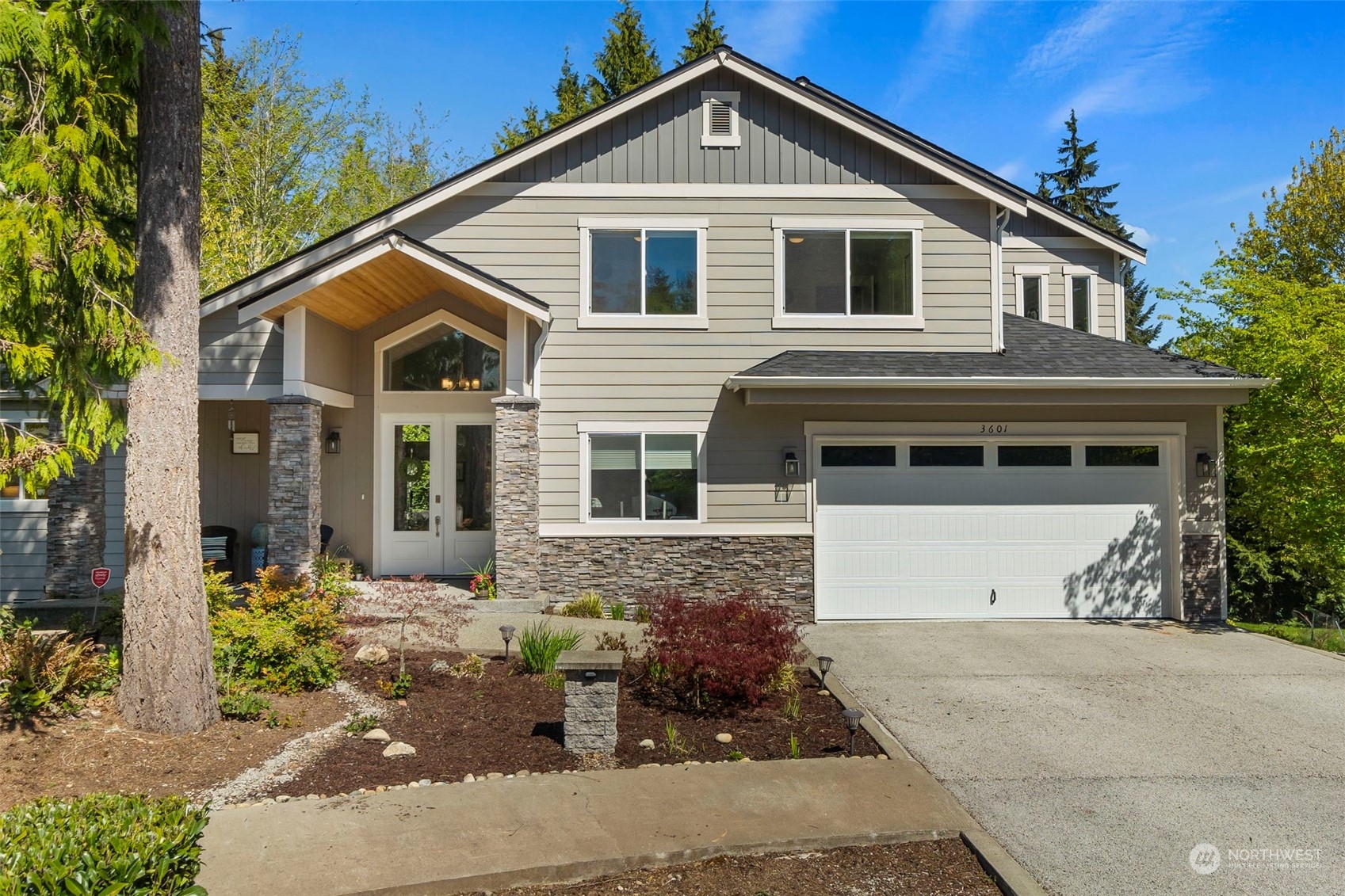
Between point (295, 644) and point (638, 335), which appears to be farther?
point (638, 335)

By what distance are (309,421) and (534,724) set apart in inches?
218

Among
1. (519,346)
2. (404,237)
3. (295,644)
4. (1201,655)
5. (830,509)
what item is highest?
(404,237)

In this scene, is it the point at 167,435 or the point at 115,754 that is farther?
the point at 167,435

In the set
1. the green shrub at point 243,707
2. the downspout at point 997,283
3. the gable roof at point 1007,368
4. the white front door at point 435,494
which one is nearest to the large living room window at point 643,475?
the gable roof at point 1007,368

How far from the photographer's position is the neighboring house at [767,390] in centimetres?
1030

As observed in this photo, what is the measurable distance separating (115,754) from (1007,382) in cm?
924

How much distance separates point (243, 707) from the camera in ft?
18.5

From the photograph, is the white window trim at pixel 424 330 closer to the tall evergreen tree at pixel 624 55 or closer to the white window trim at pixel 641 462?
the white window trim at pixel 641 462

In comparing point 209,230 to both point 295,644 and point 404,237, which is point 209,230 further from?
point 295,644

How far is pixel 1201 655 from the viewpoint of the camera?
8.48m

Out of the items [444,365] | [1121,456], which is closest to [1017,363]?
[1121,456]

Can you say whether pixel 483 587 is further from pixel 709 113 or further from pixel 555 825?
pixel 709 113

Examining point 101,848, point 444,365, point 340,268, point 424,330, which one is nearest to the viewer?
point 101,848

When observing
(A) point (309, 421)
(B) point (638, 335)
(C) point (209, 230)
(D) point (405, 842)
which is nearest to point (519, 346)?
(B) point (638, 335)
